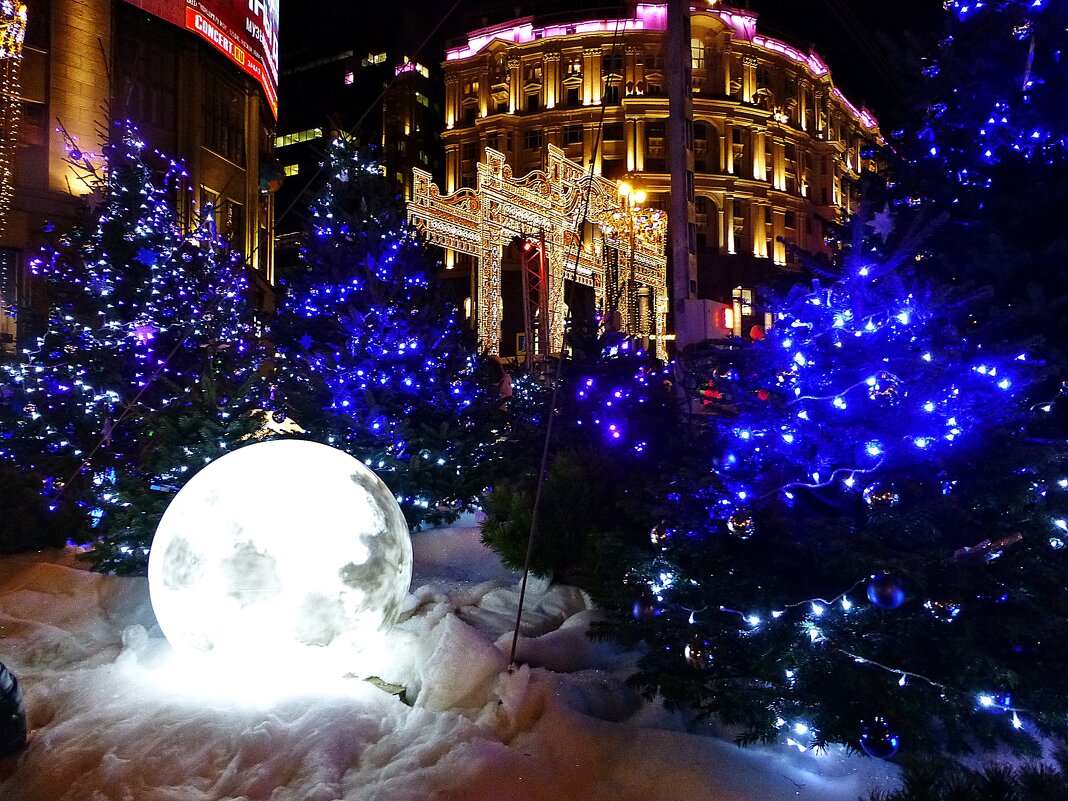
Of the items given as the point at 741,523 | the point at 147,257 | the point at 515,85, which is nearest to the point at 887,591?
the point at 741,523

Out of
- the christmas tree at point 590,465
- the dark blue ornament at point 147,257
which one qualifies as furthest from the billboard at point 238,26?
the christmas tree at point 590,465

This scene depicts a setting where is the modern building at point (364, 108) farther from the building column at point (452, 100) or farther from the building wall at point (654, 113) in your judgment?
the building wall at point (654, 113)

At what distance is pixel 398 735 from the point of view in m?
3.41

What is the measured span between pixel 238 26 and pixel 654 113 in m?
28.5

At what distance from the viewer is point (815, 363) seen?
12.2 feet

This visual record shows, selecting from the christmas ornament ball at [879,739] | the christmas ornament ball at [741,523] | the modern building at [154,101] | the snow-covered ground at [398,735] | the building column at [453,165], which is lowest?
the snow-covered ground at [398,735]

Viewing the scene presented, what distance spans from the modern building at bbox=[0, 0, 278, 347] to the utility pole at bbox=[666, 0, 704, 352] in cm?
982

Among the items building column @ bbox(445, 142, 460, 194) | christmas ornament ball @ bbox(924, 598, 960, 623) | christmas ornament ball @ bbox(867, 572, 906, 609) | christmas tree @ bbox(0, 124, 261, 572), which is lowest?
christmas ornament ball @ bbox(924, 598, 960, 623)

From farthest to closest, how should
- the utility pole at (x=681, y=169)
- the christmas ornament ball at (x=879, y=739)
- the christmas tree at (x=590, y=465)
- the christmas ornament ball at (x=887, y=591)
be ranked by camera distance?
the utility pole at (x=681, y=169)
the christmas tree at (x=590, y=465)
the christmas ornament ball at (x=887, y=591)
the christmas ornament ball at (x=879, y=739)

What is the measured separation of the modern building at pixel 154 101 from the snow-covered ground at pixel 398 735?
45.1ft

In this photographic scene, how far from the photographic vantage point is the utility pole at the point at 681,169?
10.6 m

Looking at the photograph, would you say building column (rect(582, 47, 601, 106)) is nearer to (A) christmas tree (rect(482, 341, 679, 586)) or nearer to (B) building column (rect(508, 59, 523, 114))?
(B) building column (rect(508, 59, 523, 114))

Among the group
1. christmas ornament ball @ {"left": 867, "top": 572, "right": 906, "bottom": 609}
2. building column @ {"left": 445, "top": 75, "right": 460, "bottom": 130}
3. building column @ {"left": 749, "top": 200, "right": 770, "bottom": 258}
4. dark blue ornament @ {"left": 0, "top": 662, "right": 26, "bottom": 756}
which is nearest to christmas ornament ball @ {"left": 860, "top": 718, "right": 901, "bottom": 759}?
christmas ornament ball @ {"left": 867, "top": 572, "right": 906, "bottom": 609}

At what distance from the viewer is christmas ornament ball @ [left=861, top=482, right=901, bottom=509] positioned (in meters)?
3.37
